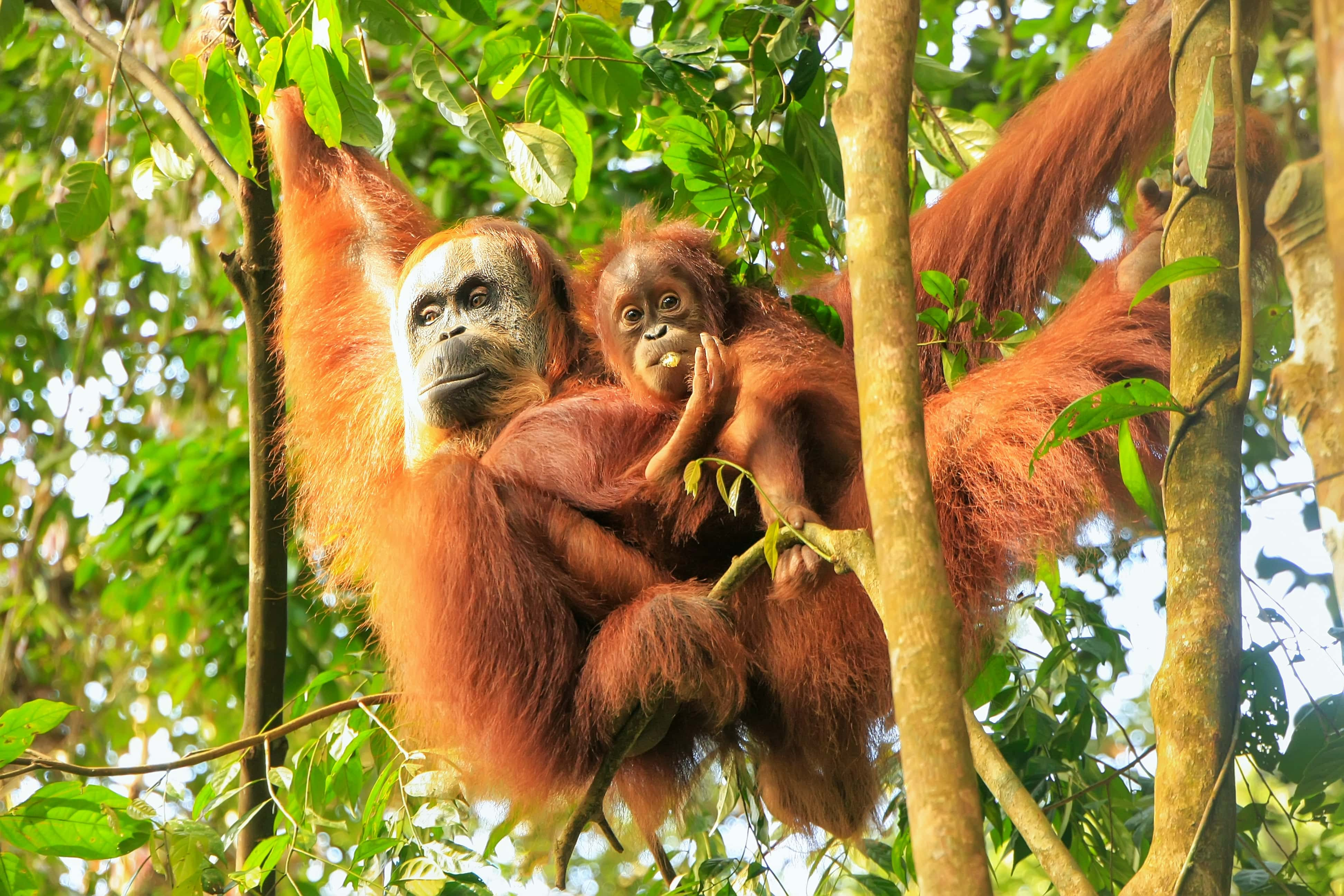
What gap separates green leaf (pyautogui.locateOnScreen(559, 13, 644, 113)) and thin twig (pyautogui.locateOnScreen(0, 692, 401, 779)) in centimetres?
142

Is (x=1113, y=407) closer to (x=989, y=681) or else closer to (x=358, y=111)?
(x=989, y=681)

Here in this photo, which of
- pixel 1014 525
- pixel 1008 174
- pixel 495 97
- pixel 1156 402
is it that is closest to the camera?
pixel 1156 402

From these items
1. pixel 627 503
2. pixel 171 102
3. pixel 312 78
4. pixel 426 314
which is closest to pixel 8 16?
pixel 171 102

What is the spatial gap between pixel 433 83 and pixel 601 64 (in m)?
0.46

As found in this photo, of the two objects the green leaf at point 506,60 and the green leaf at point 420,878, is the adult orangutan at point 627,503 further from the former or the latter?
the green leaf at point 506,60

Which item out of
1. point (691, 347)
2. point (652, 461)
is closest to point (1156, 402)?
point (652, 461)

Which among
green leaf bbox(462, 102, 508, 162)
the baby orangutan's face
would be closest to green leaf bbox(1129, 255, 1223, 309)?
the baby orangutan's face

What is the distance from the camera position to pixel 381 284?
4125 mm

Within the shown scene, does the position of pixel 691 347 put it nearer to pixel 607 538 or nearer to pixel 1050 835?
pixel 607 538

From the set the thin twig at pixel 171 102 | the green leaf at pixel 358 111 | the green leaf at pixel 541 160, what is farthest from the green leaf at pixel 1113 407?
the thin twig at pixel 171 102

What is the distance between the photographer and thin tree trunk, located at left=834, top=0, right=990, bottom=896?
1281 millimetres

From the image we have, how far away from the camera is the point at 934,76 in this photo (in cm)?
334

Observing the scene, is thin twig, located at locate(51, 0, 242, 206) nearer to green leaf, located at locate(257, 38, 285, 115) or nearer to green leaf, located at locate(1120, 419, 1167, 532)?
green leaf, located at locate(257, 38, 285, 115)

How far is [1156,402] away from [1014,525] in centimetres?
79
